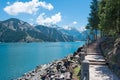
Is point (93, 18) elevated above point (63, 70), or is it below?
above

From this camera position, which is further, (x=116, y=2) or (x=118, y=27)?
(x=118, y=27)

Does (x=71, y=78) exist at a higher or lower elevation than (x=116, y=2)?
lower

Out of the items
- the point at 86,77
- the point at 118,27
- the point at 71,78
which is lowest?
the point at 71,78

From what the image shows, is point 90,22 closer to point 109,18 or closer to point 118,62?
point 109,18

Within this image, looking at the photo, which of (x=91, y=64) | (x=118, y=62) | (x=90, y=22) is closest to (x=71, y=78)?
(x=91, y=64)

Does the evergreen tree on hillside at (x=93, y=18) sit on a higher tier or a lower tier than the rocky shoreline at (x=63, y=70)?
higher

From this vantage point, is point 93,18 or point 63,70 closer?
point 63,70

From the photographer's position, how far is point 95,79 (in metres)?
20.0

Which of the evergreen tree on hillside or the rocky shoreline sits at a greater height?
the evergreen tree on hillside

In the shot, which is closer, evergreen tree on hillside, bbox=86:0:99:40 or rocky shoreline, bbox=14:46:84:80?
rocky shoreline, bbox=14:46:84:80

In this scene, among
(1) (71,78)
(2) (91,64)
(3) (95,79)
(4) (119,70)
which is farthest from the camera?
(2) (91,64)

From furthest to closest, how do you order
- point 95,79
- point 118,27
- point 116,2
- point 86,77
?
1. point 118,27
2. point 116,2
3. point 95,79
4. point 86,77

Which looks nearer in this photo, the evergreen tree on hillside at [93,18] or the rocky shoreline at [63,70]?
the rocky shoreline at [63,70]

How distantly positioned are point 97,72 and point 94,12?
49.7 metres
